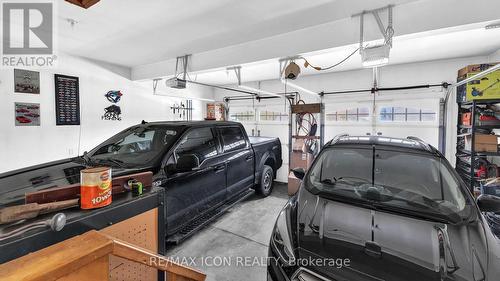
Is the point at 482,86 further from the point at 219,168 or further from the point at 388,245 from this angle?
the point at 219,168

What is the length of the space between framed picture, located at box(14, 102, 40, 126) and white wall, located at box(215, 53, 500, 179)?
5.67m

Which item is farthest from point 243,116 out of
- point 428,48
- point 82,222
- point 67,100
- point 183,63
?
point 82,222

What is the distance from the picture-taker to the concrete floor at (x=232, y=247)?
2.49 meters

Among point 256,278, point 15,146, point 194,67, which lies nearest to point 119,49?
point 194,67

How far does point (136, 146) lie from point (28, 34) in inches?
96.1

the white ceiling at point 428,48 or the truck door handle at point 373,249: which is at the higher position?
the white ceiling at point 428,48

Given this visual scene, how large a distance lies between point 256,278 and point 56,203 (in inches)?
80.6

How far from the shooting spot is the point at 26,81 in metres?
3.75

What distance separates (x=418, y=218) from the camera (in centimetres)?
168

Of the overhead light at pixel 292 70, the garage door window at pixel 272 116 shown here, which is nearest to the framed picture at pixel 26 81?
Result: the overhead light at pixel 292 70

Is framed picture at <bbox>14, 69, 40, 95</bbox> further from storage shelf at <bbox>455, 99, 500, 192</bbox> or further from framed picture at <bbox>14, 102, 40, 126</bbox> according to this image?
storage shelf at <bbox>455, 99, 500, 192</bbox>

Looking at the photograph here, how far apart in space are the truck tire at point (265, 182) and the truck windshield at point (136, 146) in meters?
2.37

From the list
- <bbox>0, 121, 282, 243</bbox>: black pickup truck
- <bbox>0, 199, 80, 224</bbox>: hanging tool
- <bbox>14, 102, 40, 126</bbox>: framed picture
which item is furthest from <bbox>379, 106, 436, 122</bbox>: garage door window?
<bbox>14, 102, 40, 126</bbox>: framed picture

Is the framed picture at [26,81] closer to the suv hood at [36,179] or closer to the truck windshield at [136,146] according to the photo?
the truck windshield at [136,146]
